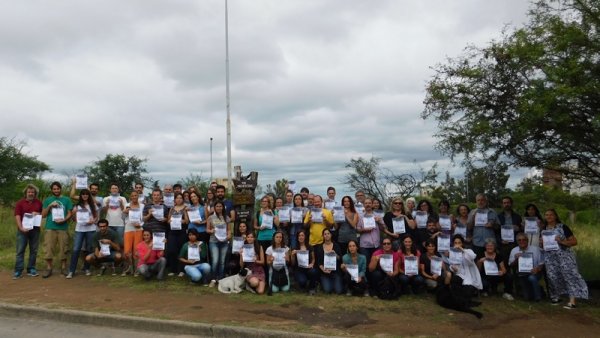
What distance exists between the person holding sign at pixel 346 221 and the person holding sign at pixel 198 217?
275 cm

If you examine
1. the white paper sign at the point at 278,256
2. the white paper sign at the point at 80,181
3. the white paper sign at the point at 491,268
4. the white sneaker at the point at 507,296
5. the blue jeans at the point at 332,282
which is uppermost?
the white paper sign at the point at 80,181

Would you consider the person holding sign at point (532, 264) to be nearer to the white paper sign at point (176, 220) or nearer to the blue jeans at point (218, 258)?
the blue jeans at point (218, 258)

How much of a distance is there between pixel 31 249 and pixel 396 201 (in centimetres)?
776

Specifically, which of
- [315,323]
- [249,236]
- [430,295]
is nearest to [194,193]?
[249,236]

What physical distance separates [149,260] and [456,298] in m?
Result: 5.95

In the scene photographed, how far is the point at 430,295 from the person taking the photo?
914 cm

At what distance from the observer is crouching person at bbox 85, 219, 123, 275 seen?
10217 millimetres

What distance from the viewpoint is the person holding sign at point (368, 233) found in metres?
9.51

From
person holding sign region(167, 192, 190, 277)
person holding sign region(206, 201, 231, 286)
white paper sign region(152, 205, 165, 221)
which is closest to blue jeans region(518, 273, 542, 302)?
person holding sign region(206, 201, 231, 286)

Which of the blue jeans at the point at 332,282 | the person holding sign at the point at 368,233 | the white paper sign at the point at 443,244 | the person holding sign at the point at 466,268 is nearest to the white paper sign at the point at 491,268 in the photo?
the person holding sign at the point at 466,268

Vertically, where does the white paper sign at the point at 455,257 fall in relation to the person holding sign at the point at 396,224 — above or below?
below

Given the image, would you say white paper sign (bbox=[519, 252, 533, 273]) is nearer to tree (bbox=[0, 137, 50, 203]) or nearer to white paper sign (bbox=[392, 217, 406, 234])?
white paper sign (bbox=[392, 217, 406, 234])

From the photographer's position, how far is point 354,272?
8.95 m

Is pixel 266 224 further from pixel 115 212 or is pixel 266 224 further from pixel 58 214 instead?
pixel 58 214
